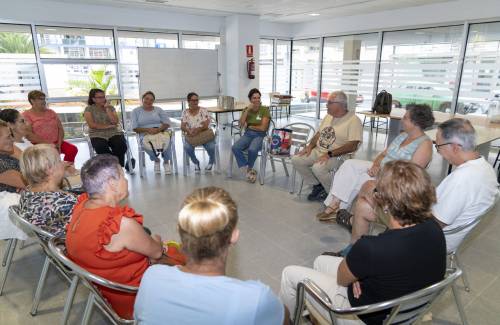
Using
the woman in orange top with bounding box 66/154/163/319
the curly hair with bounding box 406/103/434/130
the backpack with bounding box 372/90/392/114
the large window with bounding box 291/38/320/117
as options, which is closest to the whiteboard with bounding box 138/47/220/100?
the large window with bounding box 291/38/320/117

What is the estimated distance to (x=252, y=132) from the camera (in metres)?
4.39

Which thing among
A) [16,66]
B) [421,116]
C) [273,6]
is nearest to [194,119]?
[421,116]

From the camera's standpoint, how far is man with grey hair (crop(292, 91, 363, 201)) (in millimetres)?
3365

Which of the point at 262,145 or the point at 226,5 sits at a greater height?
the point at 226,5

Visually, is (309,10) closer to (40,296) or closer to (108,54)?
(108,54)

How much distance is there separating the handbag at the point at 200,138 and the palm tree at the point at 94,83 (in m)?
3.40

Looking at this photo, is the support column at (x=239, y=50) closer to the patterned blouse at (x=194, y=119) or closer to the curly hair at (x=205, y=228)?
the patterned blouse at (x=194, y=119)

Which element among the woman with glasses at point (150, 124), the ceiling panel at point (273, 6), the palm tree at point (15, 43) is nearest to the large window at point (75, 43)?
the palm tree at point (15, 43)

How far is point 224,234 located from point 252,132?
3448mm

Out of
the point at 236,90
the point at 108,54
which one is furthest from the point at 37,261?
the point at 236,90

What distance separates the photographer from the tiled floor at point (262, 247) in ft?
6.56

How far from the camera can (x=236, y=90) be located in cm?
774

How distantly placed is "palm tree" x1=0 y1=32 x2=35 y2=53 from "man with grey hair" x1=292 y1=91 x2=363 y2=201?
5.51m

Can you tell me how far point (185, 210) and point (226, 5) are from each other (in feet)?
20.3
